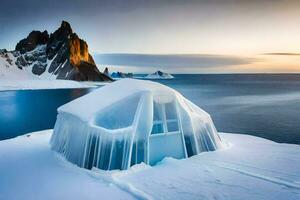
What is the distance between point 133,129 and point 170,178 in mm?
2354

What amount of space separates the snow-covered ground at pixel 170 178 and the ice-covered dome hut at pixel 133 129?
17.6 inches

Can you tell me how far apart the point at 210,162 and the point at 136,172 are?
298cm

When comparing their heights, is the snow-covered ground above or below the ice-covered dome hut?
below

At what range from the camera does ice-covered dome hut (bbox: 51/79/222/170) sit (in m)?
11.5

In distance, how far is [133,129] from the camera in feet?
38.0

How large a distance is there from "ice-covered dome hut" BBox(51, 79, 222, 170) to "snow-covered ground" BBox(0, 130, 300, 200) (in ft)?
1.46

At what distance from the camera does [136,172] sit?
11008 millimetres

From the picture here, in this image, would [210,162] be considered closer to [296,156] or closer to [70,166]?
[296,156]

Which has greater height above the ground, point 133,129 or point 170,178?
point 133,129

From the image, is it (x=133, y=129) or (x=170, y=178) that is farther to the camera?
(x=133, y=129)

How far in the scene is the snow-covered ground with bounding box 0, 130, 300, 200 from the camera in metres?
9.17

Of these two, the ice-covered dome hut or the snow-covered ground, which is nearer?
the snow-covered ground

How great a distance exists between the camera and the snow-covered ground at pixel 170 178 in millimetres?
9172

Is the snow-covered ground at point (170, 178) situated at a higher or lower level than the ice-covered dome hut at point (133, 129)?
lower
